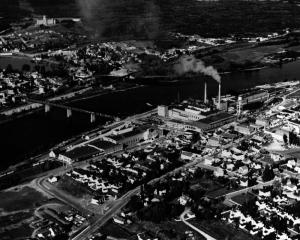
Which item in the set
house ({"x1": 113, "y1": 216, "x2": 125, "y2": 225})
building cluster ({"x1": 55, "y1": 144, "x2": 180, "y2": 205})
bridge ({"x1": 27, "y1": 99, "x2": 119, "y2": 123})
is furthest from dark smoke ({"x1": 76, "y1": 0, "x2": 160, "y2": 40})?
house ({"x1": 113, "y1": 216, "x2": 125, "y2": 225})

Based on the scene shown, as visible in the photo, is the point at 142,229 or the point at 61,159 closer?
the point at 142,229

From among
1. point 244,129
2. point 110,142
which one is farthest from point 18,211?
point 244,129

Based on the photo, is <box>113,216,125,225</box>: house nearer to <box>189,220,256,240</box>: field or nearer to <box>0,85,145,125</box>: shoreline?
<box>189,220,256,240</box>: field

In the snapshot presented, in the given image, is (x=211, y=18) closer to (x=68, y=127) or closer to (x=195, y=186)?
(x=68, y=127)

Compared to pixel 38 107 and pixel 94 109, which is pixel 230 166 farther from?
pixel 38 107

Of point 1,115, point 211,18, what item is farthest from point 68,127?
point 211,18

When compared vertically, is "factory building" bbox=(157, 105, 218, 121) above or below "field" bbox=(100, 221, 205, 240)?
above
